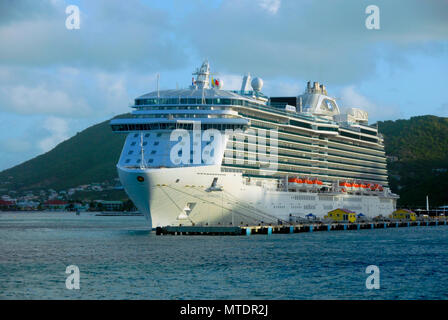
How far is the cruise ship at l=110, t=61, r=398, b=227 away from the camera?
219 feet

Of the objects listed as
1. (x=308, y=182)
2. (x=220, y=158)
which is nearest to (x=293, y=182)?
(x=308, y=182)

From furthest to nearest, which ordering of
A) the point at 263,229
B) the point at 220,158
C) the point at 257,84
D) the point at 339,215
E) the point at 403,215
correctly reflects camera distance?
1. the point at 403,215
2. the point at 339,215
3. the point at 257,84
4. the point at 263,229
5. the point at 220,158

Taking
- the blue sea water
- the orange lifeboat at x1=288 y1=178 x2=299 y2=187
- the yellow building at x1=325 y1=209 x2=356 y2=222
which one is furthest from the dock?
the orange lifeboat at x1=288 y1=178 x2=299 y2=187

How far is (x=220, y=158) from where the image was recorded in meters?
68.8

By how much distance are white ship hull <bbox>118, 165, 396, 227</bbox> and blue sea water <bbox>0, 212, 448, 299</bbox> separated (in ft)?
9.56

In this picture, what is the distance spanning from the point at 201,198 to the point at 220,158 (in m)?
4.26

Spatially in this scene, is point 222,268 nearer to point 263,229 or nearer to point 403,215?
point 263,229

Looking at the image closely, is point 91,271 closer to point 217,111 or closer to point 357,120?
point 217,111

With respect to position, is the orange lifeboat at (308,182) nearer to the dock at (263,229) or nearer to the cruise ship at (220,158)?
the cruise ship at (220,158)

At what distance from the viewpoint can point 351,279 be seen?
41.9m

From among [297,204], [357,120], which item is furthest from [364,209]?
[297,204]

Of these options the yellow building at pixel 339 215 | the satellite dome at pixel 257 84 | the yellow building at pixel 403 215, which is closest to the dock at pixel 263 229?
the yellow building at pixel 339 215
